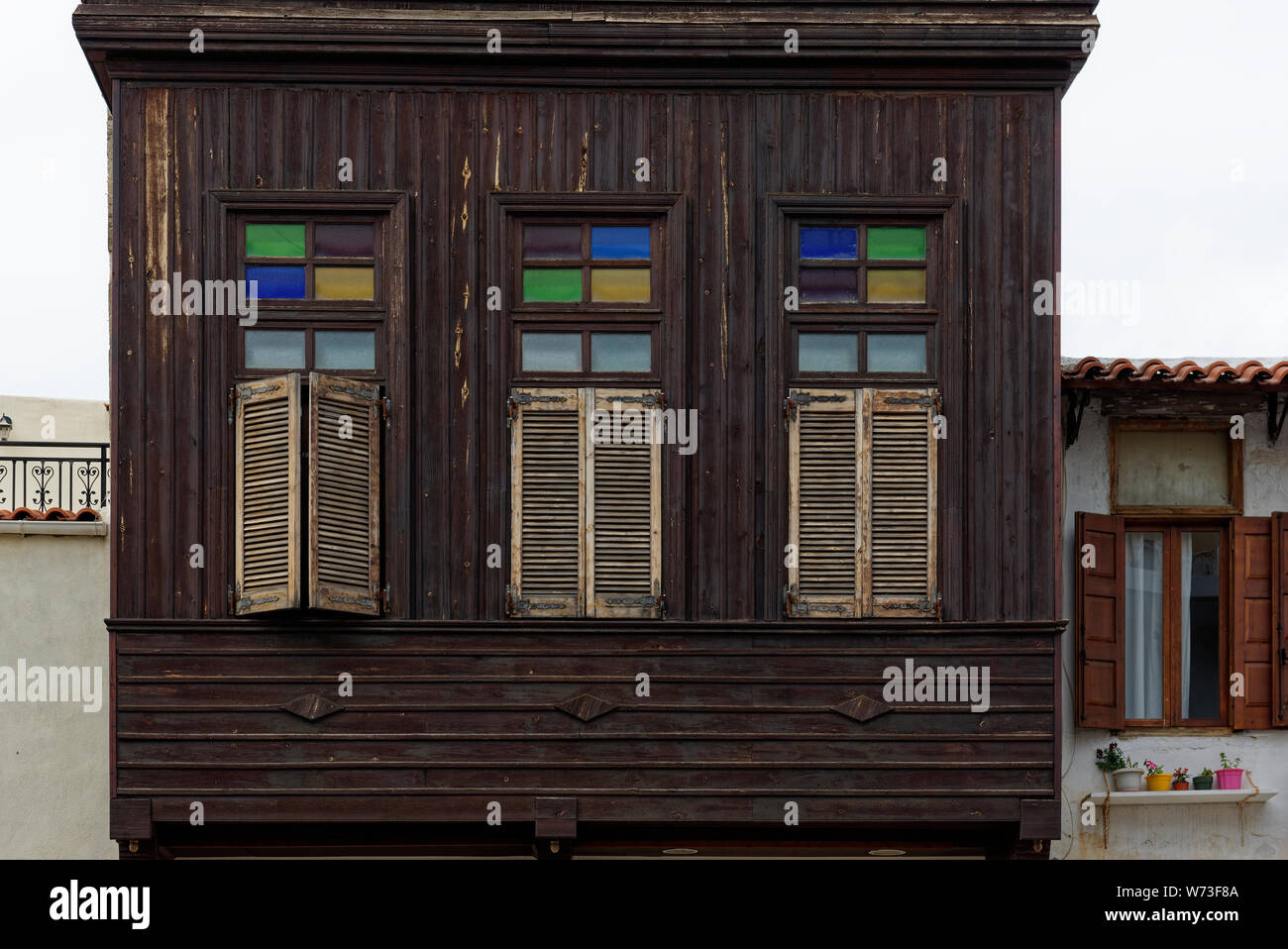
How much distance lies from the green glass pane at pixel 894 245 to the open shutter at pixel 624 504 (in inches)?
69.3

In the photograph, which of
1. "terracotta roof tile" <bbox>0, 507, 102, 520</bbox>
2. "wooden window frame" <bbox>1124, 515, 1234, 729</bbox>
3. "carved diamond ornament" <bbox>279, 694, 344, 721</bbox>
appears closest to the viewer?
"carved diamond ornament" <bbox>279, 694, 344, 721</bbox>

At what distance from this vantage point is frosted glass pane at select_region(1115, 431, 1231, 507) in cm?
1382

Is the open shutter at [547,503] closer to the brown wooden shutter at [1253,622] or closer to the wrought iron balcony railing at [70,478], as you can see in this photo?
the wrought iron balcony railing at [70,478]

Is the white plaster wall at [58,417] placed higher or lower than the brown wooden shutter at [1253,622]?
higher

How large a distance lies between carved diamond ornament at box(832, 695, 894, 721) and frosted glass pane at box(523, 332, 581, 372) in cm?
277

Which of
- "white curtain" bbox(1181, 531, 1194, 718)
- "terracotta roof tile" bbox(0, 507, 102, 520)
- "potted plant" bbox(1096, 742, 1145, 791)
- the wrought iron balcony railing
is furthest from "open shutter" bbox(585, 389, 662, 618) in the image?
the wrought iron balcony railing

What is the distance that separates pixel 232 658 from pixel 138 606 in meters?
0.69

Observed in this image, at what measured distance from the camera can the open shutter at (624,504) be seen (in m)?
12.1

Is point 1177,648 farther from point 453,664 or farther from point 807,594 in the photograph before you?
point 453,664

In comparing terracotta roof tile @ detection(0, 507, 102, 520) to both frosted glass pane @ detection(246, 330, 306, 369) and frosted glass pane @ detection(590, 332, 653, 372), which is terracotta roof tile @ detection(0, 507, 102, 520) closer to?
frosted glass pane @ detection(246, 330, 306, 369)

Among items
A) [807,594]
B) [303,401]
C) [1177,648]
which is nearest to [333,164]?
[303,401]

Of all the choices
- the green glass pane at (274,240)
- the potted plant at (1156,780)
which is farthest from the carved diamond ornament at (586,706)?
the potted plant at (1156,780)

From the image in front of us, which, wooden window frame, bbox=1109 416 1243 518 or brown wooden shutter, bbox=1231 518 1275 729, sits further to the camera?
wooden window frame, bbox=1109 416 1243 518

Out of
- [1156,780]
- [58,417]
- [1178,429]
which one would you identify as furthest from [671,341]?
[58,417]
